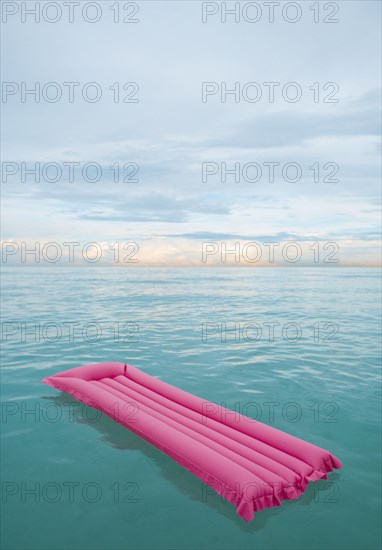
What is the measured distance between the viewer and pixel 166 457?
573 centimetres

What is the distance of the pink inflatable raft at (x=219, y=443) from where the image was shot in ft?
15.0

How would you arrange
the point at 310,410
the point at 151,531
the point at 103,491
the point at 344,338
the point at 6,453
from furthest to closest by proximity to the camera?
the point at 344,338
the point at 310,410
the point at 6,453
the point at 103,491
the point at 151,531

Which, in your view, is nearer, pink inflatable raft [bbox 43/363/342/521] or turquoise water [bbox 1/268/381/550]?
turquoise water [bbox 1/268/381/550]

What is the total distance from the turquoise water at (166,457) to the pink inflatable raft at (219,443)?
222 millimetres

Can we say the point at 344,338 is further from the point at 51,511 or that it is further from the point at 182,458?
the point at 51,511

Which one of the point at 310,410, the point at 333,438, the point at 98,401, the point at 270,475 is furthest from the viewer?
the point at 310,410

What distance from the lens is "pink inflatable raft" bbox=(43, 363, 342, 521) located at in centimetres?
456

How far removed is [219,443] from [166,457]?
0.80 meters

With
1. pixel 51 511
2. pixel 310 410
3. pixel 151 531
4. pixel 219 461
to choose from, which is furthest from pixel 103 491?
pixel 310 410

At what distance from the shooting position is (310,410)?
24.7 feet

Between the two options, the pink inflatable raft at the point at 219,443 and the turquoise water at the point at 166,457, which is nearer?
the turquoise water at the point at 166,457

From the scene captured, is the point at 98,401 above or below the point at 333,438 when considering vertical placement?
above

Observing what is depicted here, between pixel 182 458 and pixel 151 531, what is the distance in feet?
3.18

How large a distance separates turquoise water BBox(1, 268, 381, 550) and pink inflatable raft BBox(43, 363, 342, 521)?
8.7 inches
